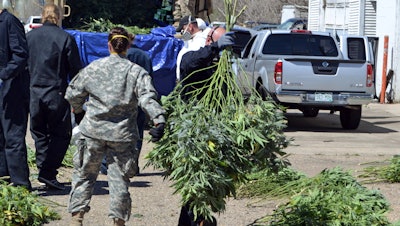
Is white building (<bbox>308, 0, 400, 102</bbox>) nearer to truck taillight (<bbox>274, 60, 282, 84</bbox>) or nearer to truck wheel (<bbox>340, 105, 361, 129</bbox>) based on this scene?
truck wheel (<bbox>340, 105, 361, 129</bbox>)

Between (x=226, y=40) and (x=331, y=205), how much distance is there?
164 centimetres

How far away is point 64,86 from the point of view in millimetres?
10203

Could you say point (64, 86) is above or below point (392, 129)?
above

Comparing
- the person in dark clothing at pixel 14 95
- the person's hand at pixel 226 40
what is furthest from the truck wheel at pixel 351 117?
the person's hand at pixel 226 40

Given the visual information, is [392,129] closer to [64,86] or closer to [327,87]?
[327,87]

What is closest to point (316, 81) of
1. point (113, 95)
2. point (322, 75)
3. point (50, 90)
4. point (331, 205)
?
point (322, 75)

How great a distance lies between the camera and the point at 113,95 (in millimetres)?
7453

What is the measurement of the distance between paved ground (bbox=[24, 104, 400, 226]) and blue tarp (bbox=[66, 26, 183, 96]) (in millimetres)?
2490

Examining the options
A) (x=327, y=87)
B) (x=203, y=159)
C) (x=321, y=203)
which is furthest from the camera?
(x=327, y=87)

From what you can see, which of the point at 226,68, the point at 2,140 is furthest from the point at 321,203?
the point at 2,140

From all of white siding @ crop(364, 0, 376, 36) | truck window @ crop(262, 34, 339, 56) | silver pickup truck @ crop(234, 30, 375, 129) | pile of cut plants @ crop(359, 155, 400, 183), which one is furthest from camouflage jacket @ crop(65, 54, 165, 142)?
white siding @ crop(364, 0, 376, 36)

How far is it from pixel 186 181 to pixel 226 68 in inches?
42.2

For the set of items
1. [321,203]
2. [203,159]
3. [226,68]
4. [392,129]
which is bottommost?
[392,129]

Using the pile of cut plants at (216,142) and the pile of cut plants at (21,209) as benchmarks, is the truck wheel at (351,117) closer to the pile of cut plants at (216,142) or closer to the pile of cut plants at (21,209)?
the pile of cut plants at (21,209)
